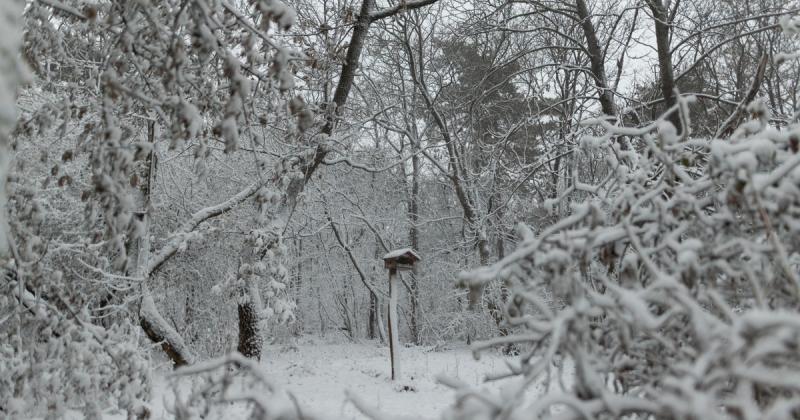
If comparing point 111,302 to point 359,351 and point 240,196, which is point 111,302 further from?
point 359,351

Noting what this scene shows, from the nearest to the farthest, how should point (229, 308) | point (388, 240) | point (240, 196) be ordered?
point (240, 196) < point (229, 308) < point (388, 240)

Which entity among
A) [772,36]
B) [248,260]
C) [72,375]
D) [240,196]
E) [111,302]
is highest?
[772,36]

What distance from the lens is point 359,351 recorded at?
40.9 ft

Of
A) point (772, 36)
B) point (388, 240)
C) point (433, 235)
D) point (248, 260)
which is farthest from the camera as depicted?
point (433, 235)

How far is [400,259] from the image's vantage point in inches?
312

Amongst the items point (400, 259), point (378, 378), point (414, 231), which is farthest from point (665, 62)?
point (414, 231)

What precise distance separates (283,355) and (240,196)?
606 cm

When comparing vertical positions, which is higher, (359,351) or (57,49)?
(57,49)

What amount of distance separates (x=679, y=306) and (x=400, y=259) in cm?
685

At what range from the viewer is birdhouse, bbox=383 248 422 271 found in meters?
7.87

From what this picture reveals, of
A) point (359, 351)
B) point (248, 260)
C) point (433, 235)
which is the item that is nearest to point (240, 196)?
point (248, 260)

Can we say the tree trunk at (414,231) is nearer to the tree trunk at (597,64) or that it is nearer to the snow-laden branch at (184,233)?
the tree trunk at (597,64)

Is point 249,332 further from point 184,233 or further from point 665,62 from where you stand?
point 665,62

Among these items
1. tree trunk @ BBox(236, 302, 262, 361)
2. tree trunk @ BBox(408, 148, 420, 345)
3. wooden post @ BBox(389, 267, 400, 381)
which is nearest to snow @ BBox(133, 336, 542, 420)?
wooden post @ BBox(389, 267, 400, 381)
